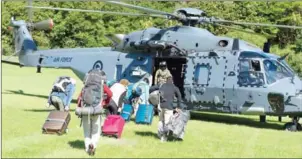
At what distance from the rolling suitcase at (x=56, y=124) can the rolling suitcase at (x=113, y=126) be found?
904mm

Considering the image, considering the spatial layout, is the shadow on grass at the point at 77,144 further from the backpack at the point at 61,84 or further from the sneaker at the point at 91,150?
the backpack at the point at 61,84

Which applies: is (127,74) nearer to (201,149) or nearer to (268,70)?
(268,70)

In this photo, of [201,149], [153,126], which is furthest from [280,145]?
[153,126]

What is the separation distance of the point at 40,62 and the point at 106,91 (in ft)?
37.2

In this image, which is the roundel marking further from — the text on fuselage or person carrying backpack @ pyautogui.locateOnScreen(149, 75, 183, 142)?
person carrying backpack @ pyautogui.locateOnScreen(149, 75, 183, 142)

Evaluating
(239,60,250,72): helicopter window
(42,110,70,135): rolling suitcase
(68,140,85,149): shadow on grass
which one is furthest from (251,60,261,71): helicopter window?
(68,140,85,149): shadow on grass

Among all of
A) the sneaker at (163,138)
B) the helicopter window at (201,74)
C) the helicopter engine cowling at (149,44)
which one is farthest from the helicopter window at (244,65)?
the sneaker at (163,138)

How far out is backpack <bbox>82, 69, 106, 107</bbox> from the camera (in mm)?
9164

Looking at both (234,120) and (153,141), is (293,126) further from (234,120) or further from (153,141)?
(153,141)

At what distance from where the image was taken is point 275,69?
14.5 metres

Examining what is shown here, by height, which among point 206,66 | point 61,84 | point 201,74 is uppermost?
point 206,66

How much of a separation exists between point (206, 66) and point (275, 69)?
206 centimetres

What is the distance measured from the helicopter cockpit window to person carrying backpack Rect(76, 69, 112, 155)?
6302mm

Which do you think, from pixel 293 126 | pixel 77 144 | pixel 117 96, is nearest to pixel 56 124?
pixel 77 144
